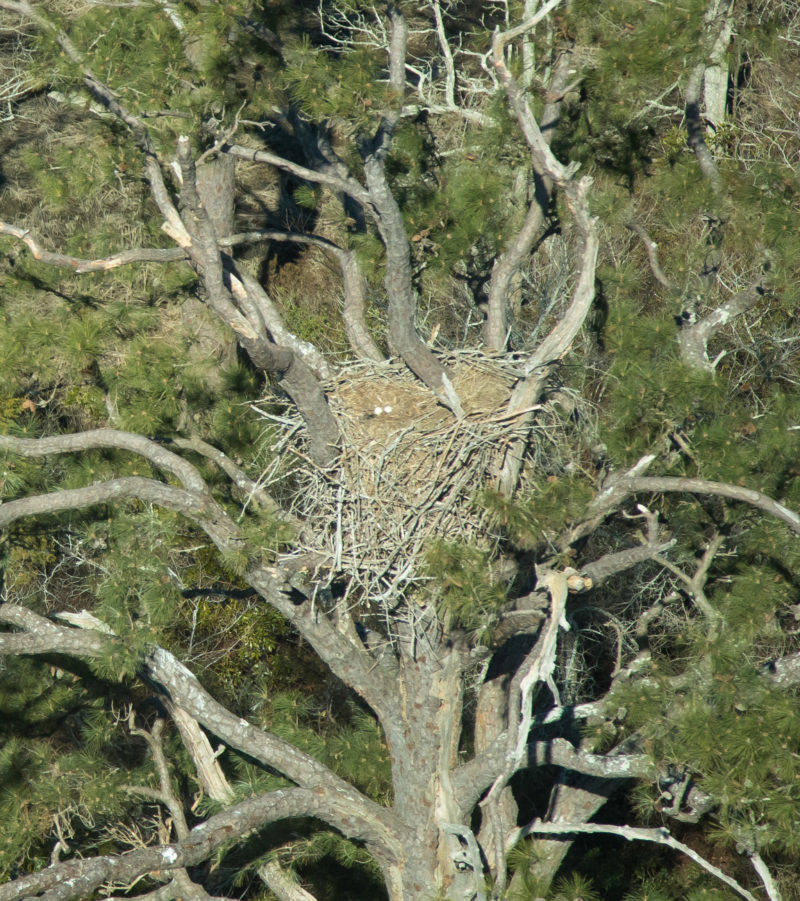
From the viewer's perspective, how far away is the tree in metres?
4.20

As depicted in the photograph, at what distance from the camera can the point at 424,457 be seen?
177 inches

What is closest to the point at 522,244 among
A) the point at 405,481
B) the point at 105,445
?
the point at 405,481

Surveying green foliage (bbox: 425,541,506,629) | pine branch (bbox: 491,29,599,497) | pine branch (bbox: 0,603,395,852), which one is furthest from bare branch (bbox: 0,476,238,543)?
pine branch (bbox: 491,29,599,497)

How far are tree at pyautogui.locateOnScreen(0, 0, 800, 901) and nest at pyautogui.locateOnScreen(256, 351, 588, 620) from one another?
19mm

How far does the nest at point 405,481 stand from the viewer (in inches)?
172

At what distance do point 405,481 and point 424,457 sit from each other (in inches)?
5.5

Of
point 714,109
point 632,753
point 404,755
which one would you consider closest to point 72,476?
point 404,755

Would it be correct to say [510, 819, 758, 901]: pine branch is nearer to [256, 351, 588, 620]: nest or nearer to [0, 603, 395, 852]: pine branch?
[0, 603, 395, 852]: pine branch

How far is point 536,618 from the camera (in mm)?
4801

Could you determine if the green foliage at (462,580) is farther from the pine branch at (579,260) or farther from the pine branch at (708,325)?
the pine branch at (708,325)

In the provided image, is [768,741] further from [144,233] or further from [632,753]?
[144,233]

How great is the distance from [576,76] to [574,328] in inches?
53.1

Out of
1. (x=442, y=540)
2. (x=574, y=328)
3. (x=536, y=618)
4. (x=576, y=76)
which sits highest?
(x=576, y=76)

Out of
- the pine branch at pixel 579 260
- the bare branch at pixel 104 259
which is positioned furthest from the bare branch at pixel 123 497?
the pine branch at pixel 579 260
